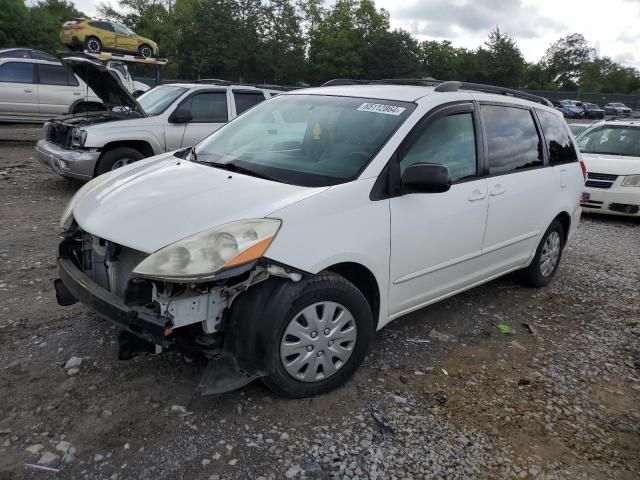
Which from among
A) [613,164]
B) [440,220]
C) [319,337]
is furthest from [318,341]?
[613,164]

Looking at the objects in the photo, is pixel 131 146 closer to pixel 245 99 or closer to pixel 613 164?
pixel 245 99

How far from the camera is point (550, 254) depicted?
5055 mm

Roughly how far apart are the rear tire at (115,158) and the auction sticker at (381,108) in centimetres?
475

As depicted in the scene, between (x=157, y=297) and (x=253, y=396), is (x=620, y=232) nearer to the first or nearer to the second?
(x=253, y=396)

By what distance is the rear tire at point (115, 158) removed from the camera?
285 inches

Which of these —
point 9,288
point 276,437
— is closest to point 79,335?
point 9,288

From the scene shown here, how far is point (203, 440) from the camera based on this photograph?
8.57ft

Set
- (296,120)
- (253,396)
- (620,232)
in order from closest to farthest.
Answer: (253,396) < (296,120) < (620,232)

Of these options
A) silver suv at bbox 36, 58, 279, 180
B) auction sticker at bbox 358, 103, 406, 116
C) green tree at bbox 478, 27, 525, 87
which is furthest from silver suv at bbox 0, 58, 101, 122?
green tree at bbox 478, 27, 525, 87

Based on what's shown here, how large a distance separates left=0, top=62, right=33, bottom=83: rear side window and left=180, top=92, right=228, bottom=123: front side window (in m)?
6.75

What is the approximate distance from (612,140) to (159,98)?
7.84m

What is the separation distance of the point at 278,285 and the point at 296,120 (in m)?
1.63

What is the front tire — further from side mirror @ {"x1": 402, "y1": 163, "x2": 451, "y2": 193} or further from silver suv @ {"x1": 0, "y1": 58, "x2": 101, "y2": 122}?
silver suv @ {"x1": 0, "y1": 58, "x2": 101, "y2": 122}

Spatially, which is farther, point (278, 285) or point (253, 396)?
point (253, 396)
